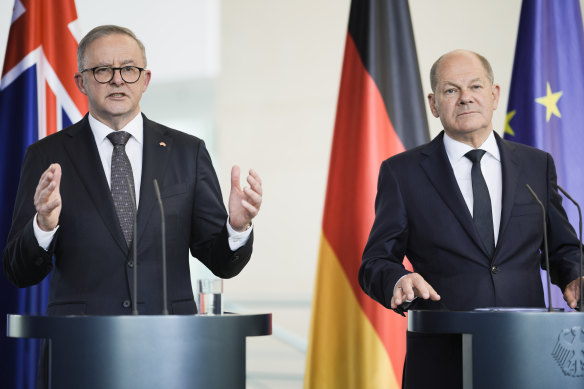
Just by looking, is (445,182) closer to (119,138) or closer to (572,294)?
(572,294)

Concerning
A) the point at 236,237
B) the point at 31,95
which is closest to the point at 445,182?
the point at 236,237

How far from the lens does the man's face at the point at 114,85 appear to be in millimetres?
2303

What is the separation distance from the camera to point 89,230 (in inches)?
86.0

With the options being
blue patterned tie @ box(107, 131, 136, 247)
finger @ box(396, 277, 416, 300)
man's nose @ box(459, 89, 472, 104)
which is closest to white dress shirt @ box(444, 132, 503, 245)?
man's nose @ box(459, 89, 472, 104)

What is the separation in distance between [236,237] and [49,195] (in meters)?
0.55

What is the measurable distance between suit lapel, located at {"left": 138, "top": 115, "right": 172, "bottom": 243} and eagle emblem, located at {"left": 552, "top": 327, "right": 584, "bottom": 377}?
116 cm

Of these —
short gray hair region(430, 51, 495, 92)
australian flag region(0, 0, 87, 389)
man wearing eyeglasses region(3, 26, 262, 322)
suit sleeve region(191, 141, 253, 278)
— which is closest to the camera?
man wearing eyeglasses region(3, 26, 262, 322)

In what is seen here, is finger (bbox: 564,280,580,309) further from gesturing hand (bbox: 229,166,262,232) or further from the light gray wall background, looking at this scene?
the light gray wall background

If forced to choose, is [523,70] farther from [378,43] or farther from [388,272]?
[388,272]

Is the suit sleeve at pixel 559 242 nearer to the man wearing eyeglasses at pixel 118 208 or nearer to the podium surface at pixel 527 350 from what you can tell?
the podium surface at pixel 527 350

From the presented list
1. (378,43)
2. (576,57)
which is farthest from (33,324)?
(576,57)

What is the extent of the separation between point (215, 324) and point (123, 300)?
0.55m

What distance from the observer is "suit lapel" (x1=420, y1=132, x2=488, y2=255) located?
2.26m

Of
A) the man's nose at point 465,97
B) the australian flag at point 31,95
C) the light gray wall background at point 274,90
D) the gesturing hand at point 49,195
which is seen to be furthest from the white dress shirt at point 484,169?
the light gray wall background at point 274,90
